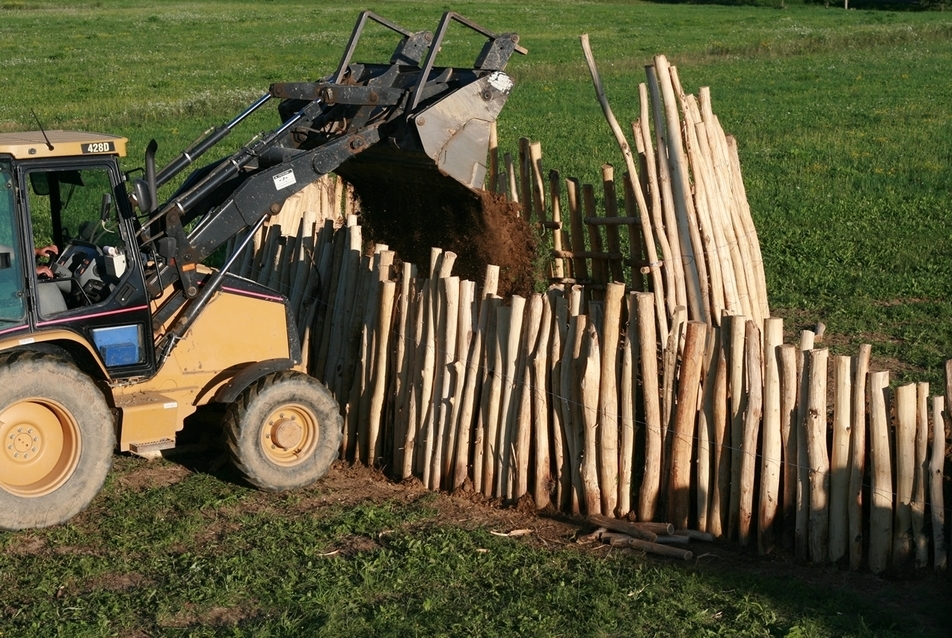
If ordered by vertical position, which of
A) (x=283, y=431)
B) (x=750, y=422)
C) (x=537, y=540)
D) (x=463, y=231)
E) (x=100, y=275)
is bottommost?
(x=537, y=540)

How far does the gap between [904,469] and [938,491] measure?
8.6 inches

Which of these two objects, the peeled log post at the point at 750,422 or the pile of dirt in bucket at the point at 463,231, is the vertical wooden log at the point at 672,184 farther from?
the peeled log post at the point at 750,422

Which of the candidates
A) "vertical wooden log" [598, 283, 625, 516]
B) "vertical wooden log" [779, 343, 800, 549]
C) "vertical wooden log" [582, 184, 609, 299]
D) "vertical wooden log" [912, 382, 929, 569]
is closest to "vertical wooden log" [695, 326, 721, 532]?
"vertical wooden log" [779, 343, 800, 549]

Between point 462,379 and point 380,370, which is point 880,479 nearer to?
point 462,379

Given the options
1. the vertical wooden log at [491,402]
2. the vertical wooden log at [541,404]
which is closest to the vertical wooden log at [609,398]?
the vertical wooden log at [541,404]

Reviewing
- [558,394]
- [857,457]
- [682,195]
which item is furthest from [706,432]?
[682,195]

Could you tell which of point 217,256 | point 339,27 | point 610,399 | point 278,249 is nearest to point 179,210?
point 278,249

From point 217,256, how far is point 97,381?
536 centimetres

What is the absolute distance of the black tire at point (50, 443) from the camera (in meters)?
7.27

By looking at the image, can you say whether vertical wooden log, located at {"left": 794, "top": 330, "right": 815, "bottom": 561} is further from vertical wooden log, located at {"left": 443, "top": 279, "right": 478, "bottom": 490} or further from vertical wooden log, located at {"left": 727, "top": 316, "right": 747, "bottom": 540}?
A: vertical wooden log, located at {"left": 443, "top": 279, "right": 478, "bottom": 490}

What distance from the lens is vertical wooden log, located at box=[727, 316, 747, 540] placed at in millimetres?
7262

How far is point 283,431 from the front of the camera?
8.45m

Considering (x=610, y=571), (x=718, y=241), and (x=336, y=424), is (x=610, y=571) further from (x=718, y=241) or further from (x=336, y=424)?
(x=718, y=241)

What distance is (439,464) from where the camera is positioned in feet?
27.8
